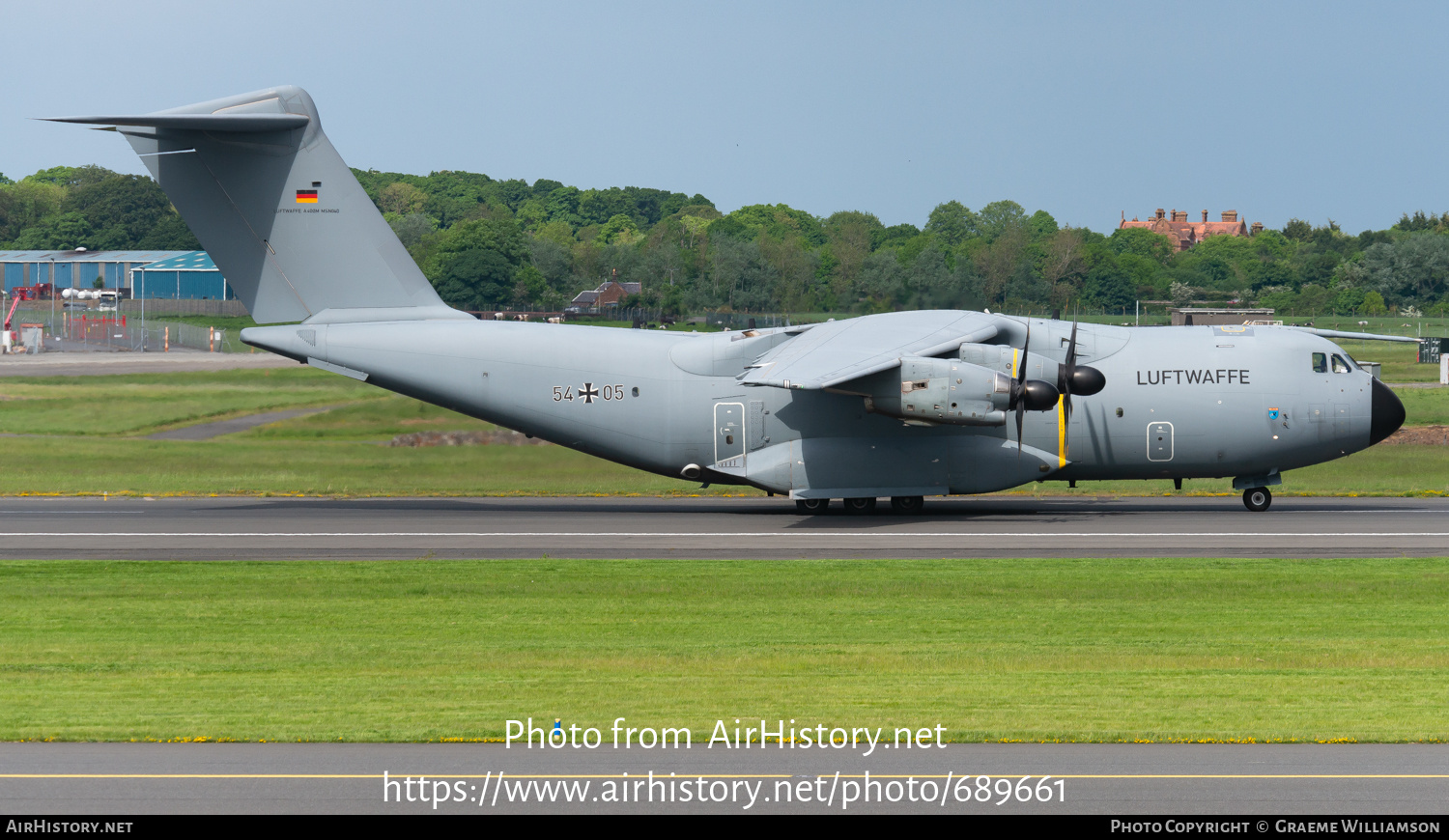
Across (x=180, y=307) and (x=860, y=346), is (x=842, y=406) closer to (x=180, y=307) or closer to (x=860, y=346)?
(x=860, y=346)

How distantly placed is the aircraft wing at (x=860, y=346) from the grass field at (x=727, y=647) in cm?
438

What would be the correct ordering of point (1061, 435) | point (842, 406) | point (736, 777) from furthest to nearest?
point (842, 406) → point (1061, 435) → point (736, 777)

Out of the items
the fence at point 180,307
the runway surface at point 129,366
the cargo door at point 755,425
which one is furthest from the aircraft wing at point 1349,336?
the fence at point 180,307

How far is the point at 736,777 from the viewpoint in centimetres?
962

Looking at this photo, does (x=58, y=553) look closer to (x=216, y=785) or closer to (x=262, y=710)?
(x=262, y=710)

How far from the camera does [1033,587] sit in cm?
1906

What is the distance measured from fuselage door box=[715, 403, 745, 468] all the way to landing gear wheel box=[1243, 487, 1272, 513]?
11.4 metres

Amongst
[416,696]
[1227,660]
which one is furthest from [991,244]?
[416,696]

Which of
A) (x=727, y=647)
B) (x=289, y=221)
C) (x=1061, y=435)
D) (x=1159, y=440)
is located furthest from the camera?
(x=289, y=221)

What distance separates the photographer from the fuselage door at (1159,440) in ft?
89.3

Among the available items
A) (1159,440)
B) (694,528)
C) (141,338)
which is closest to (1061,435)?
(1159,440)

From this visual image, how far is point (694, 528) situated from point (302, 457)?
1316 centimetres

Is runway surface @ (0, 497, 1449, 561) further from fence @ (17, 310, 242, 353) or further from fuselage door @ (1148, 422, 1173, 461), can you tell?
fence @ (17, 310, 242, 353)
